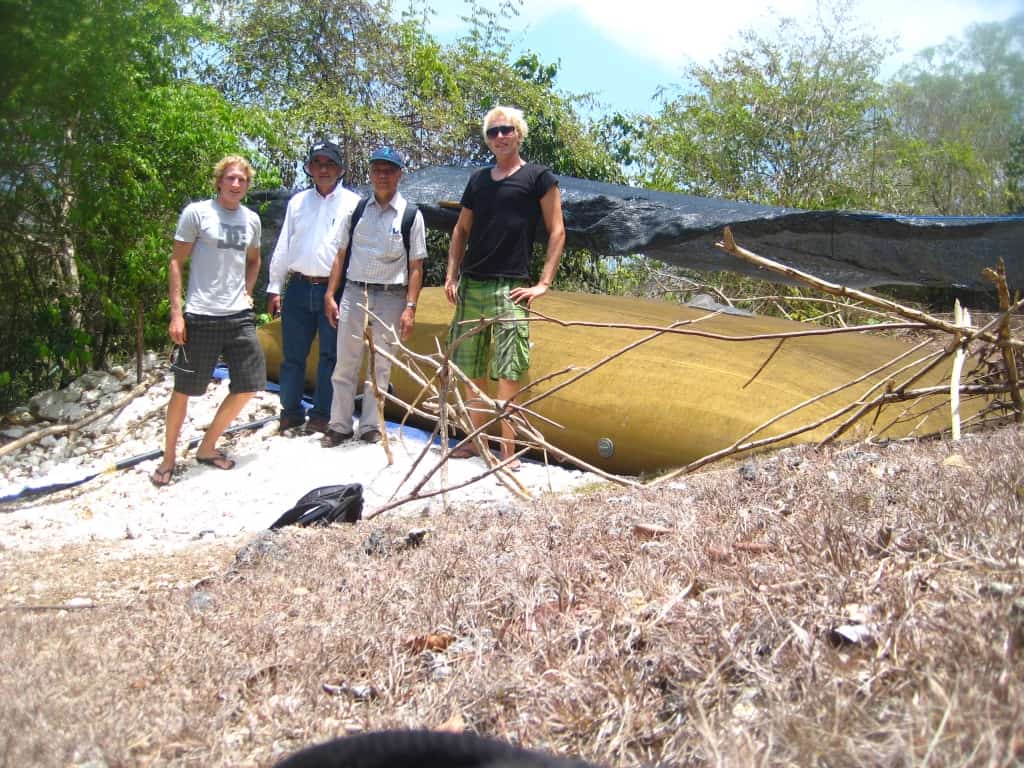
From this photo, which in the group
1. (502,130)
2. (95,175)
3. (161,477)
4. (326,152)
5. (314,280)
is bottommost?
(161,477)

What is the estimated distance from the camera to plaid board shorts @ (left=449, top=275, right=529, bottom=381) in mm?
4715

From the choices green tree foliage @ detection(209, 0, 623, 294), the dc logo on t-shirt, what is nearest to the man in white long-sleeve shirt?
the dc logo on t-shirt

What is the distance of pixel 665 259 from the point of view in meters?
6.00

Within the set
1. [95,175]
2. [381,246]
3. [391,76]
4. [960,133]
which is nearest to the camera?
[381,246]

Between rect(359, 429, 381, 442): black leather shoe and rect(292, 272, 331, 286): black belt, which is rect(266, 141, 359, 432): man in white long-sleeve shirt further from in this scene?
rect(359, 429, 381, 442): black leather shoe

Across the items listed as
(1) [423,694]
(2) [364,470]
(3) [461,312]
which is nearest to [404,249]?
(3) [461,312]

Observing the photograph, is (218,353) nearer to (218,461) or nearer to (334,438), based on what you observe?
(218,461)

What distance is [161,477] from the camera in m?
5.15

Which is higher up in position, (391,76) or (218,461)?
(391,76)

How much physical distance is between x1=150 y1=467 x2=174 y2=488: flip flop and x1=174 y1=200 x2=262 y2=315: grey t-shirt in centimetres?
85

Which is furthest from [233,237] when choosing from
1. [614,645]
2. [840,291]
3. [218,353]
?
[614,645]

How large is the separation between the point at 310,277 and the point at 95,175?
2004 millimetres

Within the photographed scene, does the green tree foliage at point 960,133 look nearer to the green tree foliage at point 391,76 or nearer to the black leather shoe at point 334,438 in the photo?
the green tree foliage at point 391,76

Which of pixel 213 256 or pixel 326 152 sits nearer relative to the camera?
pixel 213 256
